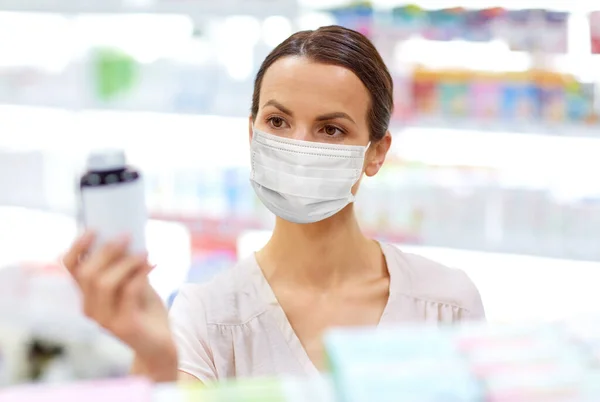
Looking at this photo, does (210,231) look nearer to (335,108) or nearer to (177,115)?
(177,115)

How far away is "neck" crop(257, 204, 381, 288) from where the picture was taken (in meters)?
1.76

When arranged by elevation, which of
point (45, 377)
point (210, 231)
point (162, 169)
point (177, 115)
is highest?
point (177, 115)

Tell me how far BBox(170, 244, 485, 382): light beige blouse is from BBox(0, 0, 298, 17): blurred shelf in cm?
184

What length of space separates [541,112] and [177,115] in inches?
65.4

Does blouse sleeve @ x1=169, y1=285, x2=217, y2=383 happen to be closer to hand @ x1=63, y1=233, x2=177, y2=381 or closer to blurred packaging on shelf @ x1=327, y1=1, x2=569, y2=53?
hand @ x1=63, y1=233, x2=177, y2=381

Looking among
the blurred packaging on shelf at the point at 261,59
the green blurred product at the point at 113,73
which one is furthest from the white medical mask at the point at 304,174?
the green blurred product at the point at 113,73

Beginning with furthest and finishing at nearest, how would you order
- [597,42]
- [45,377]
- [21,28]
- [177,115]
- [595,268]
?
[21,28], [177,115], [595,268], [597,42], [45,377]

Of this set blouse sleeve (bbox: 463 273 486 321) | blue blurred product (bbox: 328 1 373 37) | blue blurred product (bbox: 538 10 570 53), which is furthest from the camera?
blue blurred product (bbox: 328 1 373 37)

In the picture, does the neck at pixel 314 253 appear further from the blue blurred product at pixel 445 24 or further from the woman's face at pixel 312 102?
the blue blurred product at pixel 445 24

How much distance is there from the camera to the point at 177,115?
12.7 feet

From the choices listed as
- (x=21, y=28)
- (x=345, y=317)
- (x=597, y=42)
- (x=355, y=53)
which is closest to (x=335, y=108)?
(x=355, y=53)

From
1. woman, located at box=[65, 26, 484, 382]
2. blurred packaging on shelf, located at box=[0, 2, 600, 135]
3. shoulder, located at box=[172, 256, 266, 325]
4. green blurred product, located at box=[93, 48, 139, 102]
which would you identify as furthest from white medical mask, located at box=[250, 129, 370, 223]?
green blurred product, located at box=[93, 48, 139, 102]

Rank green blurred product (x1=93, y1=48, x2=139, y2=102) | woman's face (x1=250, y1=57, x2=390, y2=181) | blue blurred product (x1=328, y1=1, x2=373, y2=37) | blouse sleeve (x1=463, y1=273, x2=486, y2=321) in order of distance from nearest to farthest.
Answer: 1. woman's face (x1=250, y1=57, x2=390, y2=181)
2. blouse sleeve (x1=463, y1=273, x2=486, y2=321)
3. blue blurred product (x1=328, y1=1, x2=373, y2=37)
4. green blurred product (x1=93, y1=48, x2=139, y2=102)

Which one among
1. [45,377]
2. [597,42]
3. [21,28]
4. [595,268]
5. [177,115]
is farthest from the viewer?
[21,28]
